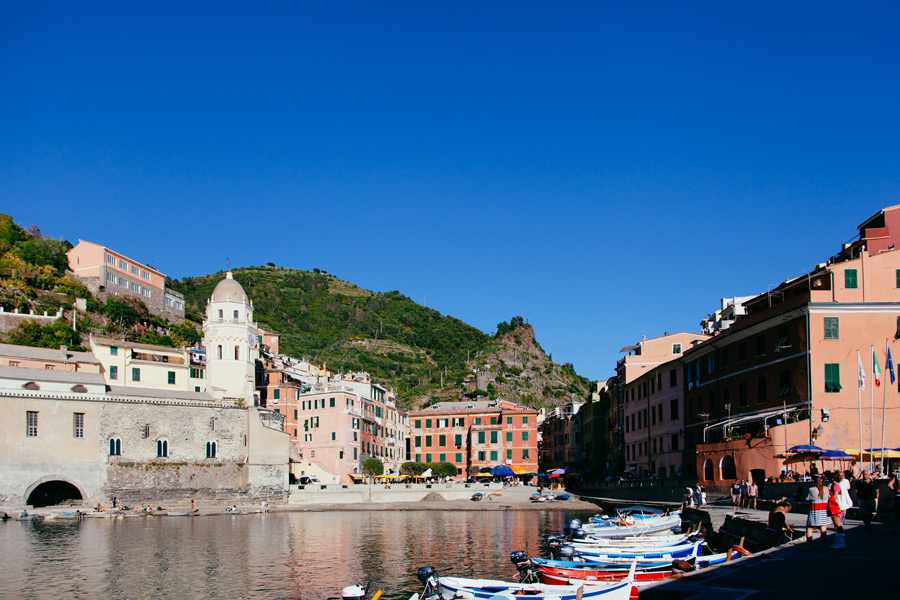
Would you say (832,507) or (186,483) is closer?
(832,507)

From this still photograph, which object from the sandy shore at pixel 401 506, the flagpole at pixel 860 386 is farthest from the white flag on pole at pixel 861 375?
the sandy shore at pixel 401 506

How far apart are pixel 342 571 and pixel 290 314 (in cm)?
16735

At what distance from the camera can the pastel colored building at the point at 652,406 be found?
197 ft

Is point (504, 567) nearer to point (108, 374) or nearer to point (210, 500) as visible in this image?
point (210, 500)

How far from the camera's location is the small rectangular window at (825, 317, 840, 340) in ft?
135

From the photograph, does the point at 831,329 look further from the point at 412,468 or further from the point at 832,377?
the point at 412,468

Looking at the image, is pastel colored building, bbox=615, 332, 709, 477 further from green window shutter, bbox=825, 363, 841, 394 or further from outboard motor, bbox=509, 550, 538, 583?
outboard motor, bbox=509, 550, 538, 583

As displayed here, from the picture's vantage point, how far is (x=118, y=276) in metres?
108

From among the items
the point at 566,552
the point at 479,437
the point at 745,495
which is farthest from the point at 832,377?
the point at 479,437

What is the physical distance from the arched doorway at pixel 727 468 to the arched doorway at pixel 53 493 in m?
52.3

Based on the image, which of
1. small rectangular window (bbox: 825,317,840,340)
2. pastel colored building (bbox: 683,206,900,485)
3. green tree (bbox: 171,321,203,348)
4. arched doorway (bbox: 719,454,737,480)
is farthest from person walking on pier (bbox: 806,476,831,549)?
green tree (bbox: 171,321,203,348)

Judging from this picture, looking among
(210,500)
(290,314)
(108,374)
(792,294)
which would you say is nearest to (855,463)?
(792,294)

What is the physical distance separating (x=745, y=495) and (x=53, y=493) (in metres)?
56.5

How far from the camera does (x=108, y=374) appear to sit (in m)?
74.1
